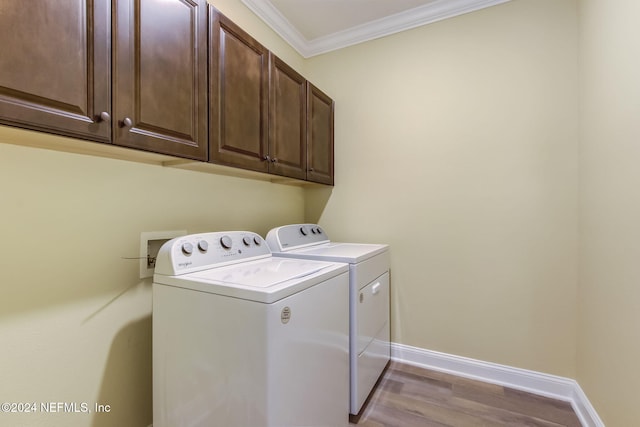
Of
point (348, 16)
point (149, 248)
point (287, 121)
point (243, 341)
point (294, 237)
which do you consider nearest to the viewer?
point (243, 341)

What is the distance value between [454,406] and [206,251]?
5.09 ft

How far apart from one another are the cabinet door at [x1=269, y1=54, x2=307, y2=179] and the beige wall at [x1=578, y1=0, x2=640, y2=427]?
1476mm

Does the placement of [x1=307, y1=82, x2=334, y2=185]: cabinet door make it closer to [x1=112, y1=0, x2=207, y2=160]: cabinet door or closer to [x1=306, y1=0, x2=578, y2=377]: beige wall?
[x1=306, y1=0, x2=578, y2=377]: beige wall

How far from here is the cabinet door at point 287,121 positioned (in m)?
1.57

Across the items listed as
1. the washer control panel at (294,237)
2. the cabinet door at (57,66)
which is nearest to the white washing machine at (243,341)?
the washer control panel at (294,237)

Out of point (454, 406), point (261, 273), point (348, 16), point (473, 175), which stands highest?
point (348, 16)

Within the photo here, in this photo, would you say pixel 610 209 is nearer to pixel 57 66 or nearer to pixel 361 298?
pixel 361 298

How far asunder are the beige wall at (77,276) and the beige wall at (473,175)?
1.39 metres

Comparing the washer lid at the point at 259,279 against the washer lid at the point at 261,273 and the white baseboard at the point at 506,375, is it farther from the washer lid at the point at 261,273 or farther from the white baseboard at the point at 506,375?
the white baseboard at the point at 506,375

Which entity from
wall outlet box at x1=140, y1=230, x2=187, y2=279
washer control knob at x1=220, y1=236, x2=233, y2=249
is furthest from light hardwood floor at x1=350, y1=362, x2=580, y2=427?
wall outlet box at x1=140, y1=230, x2=187, y2=279

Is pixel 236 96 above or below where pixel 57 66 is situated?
above

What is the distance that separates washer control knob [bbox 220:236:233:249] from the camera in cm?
133

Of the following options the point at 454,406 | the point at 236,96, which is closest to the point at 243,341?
the point at 236,96

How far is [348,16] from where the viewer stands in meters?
2.03
